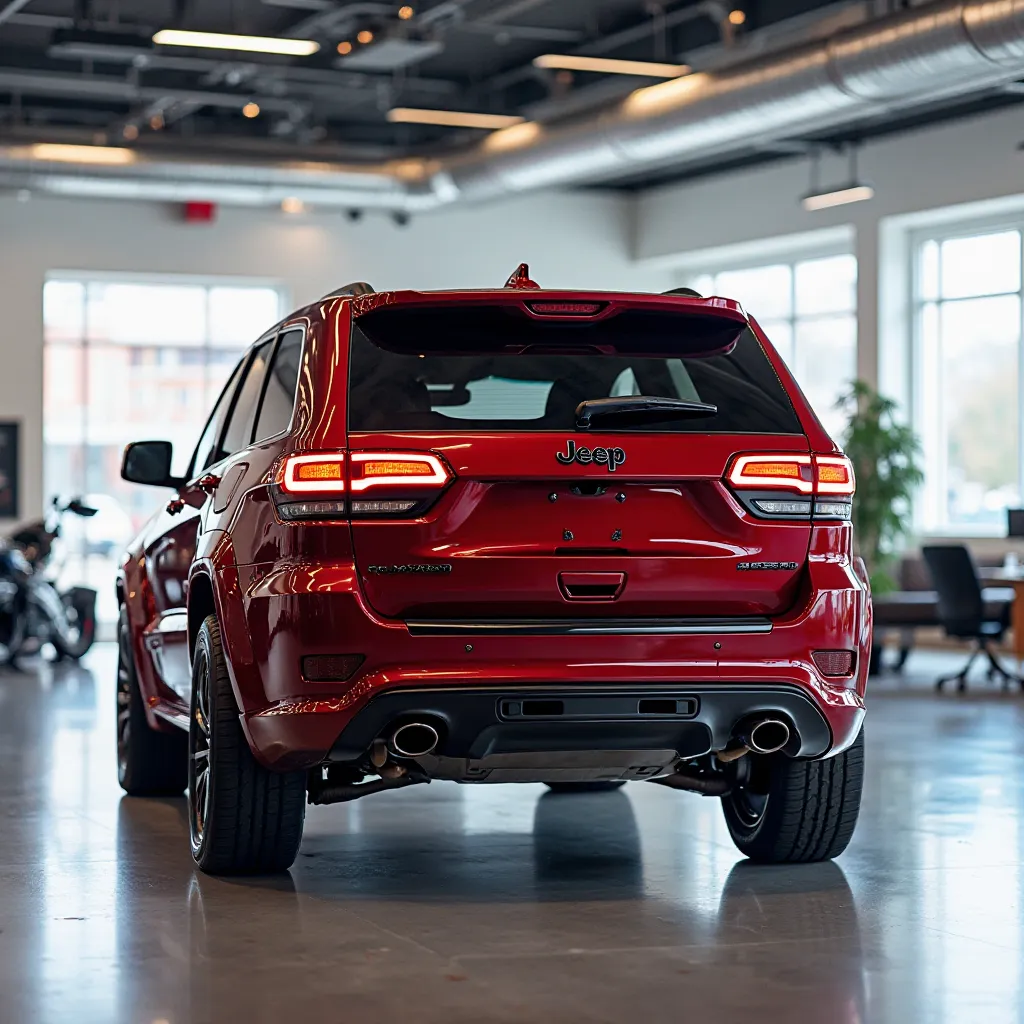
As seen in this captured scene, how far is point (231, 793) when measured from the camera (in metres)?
4.95

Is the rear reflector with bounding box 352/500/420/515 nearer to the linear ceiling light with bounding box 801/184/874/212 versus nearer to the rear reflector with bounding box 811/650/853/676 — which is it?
the rear reflector with bounding box 811/650/853/676

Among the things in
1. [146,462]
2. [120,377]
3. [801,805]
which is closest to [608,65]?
[120,377]

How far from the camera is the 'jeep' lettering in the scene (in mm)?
4578

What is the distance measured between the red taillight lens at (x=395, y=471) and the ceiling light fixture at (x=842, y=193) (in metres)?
14.6

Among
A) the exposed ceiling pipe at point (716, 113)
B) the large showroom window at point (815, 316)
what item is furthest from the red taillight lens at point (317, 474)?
the large showroom window at point (815, 316)

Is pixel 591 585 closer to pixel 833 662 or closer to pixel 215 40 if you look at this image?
pixel 833 662

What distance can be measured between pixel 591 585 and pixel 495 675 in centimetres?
34

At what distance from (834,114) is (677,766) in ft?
31.3

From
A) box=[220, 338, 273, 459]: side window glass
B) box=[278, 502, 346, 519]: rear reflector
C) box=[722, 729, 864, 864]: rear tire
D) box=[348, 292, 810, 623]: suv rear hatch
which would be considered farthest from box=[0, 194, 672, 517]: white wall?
box=[278, 502, 346, 519]: rear reflector

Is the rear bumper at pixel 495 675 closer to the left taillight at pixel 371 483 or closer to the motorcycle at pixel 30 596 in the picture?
the left taillight at pixel 371 483

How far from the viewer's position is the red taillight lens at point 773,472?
470cm

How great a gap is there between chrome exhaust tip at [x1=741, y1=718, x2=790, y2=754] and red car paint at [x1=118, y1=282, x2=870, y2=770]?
0.12 m

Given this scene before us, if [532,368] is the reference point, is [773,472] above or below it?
below

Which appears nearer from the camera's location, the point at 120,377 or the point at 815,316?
the point at 815,316
